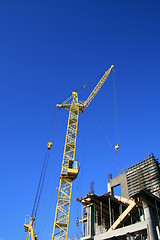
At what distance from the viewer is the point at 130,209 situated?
20.7m

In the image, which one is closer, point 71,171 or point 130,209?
point 130,209

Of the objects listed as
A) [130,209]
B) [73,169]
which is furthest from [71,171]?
[130,209]

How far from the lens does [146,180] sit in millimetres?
35000

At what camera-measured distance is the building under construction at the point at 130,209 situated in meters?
18.2

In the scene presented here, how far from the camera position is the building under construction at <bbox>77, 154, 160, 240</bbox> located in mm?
18250

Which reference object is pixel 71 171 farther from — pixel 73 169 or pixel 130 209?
pixel 130 209

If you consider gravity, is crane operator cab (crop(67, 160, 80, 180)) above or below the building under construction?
above

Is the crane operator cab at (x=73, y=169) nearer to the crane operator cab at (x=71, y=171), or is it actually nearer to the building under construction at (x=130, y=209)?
the crane operator cab at (x=71, y=171)

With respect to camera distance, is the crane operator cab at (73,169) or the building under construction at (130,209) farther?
the crane operator cab at (73,169)

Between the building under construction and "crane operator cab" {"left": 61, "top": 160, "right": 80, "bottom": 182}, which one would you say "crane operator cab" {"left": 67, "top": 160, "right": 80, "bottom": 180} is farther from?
the building under construction

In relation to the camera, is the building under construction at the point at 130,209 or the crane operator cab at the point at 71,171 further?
the crane operator cab at the point at 71,171

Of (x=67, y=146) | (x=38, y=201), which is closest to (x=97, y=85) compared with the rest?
(x=67, y=146)

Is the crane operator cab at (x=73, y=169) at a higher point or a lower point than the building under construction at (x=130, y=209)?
higher

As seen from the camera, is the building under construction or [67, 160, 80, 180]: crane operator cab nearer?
the building under construction
